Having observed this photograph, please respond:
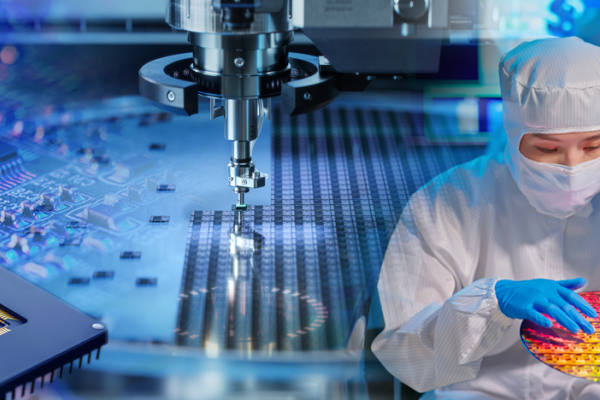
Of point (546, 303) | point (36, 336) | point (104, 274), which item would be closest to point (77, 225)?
point (104, 274)

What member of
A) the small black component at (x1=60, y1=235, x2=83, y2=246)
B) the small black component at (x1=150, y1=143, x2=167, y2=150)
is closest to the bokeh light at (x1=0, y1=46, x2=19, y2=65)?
the small black component at (x1=150, y1=143, x2=167, y2=150)

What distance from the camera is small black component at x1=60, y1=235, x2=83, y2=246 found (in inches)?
38.7

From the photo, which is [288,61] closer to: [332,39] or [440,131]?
[332,39]

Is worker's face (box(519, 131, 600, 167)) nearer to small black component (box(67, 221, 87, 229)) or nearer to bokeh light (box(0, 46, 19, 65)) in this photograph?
small black component (box(67, 221, 87, 229))

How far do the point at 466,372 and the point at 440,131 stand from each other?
453mm

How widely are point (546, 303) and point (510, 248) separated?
27 centimetres

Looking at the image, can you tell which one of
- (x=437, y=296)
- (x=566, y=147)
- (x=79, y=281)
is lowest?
(x=437, y=296)

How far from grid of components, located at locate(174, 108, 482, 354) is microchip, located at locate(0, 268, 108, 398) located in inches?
4.6

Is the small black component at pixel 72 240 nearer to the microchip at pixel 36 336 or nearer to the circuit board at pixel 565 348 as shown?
the microchip at pixel 36 336

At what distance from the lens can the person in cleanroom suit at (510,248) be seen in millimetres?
976

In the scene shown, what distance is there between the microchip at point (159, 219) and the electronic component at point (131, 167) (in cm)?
14

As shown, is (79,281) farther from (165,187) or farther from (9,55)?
(9,55)

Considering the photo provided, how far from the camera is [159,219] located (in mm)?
1043

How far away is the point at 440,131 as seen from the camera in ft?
3.99
